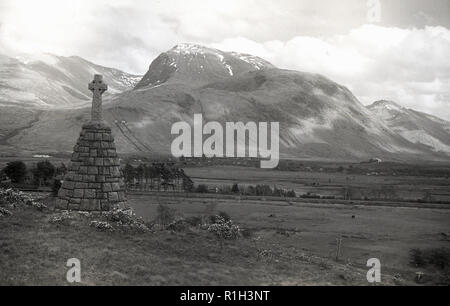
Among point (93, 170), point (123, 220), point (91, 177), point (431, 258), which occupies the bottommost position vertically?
point (431, 258)

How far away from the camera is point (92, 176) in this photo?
19062 mm

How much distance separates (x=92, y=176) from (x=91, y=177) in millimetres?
60

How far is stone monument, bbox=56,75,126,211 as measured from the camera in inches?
751

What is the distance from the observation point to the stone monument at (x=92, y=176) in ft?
62.6

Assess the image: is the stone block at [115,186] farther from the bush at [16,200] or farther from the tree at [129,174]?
the tree at [129,174]

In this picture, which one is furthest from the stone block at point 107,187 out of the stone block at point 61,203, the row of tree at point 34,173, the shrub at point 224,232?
the row of tree at point 34,173

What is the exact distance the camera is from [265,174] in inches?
5226

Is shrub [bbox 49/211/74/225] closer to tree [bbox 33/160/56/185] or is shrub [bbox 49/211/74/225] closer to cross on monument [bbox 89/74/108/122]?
cross on monument [bbox 89/74/108/122]

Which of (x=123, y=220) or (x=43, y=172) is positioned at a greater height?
(x=43, y=172)

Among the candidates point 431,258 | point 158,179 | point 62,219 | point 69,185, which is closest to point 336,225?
point 431,258

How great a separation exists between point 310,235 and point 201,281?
123 feet

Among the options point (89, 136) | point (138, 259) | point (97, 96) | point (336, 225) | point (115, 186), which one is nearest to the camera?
point (138, 259)

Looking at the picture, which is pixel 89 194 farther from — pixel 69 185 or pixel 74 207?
pixel 69 185
